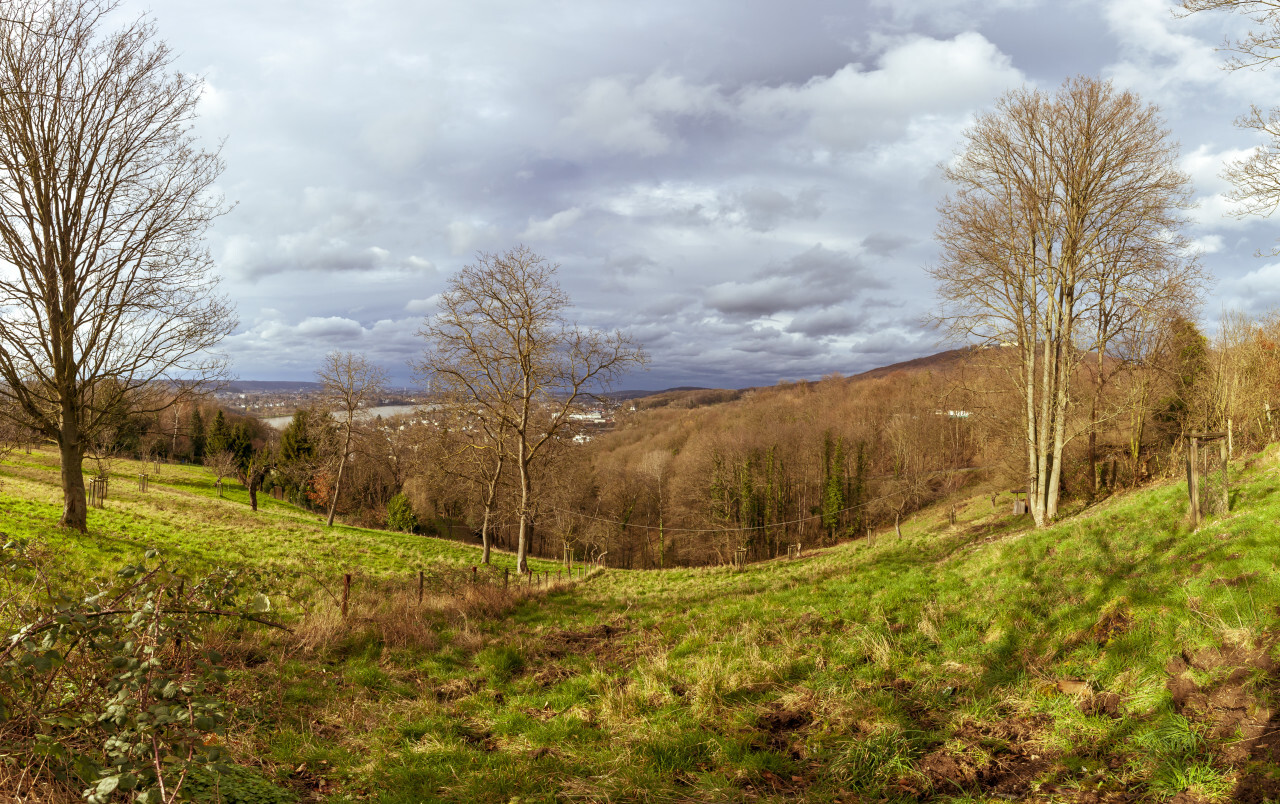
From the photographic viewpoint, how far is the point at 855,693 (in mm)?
5660

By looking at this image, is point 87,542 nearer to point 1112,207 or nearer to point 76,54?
point 76,54

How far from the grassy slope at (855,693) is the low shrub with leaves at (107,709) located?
63 cm

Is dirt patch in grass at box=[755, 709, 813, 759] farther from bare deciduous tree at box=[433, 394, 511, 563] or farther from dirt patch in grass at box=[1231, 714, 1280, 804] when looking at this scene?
bare deciduous tree at box=[433, 394, 511, 563]

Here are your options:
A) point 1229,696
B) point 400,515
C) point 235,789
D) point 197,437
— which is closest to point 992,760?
point 1229,696

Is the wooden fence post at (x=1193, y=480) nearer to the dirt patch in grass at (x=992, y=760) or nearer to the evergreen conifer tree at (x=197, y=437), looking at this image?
the dirt patch in grass at (x=992, y=760)

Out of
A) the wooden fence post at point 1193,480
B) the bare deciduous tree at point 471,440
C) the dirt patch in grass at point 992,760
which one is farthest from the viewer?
the bare deciduous tree at point 471,440

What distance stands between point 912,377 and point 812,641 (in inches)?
3446

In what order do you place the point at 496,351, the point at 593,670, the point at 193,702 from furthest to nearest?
the point at 496,351
the point at 593,670
the point at 193,702

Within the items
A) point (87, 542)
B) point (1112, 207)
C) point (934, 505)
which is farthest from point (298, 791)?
point (934, 505)

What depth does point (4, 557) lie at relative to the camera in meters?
4.14

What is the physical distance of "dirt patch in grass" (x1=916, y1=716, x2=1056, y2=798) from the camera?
4219mm

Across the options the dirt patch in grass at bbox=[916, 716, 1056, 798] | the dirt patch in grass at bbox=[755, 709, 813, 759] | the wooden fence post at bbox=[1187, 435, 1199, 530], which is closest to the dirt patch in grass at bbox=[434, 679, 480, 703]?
the dirt patch in grass at bbox=[755, 709, 813, 759]

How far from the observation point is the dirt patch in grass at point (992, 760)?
13.8 feet

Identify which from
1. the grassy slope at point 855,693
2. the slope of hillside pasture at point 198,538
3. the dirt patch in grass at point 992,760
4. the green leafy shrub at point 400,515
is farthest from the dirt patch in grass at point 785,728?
the green leafy shrub at point 400,515
